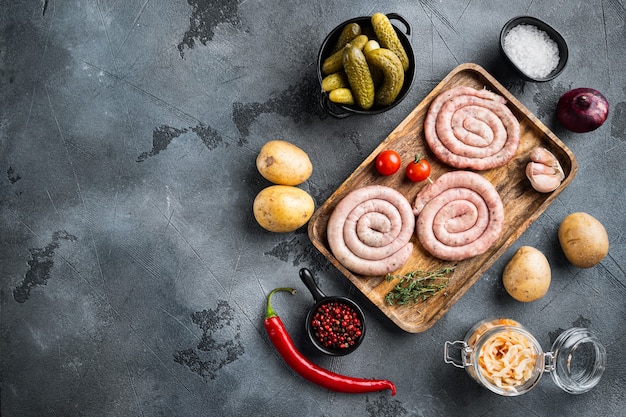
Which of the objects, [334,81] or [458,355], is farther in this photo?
[458,355]

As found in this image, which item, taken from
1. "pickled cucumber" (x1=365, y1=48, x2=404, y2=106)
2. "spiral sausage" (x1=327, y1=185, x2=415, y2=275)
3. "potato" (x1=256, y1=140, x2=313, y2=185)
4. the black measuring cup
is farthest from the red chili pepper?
"pickled cucumber" (x1=365, y1=48, x2=404, y2=106)

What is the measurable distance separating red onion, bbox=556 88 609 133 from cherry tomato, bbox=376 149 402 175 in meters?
1.03

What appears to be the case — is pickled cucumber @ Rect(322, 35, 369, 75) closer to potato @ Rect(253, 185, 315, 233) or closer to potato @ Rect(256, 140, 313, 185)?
potato @ Rect(256, 140, 313, 185)

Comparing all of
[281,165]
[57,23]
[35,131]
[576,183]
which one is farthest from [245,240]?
[576,183]

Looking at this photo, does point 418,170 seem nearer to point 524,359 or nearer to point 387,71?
point 387,71

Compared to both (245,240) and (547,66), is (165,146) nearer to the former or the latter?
(245,240)

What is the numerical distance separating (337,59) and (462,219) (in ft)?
3.74

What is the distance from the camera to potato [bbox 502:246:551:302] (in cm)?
332

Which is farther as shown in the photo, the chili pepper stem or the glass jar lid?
the chili pepper stem

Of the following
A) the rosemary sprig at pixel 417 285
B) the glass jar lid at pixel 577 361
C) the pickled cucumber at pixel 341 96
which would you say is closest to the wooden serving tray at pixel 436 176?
the rosemary sprig at pixel 417 285

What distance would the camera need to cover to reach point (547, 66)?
3422mm

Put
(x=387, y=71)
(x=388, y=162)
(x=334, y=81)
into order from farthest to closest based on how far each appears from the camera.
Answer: (x=388, y=162) < (x=334, y=81) < (x=387, y=71)

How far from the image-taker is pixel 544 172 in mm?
3344

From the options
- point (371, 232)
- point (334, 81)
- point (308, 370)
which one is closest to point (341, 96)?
point (334, 81)
